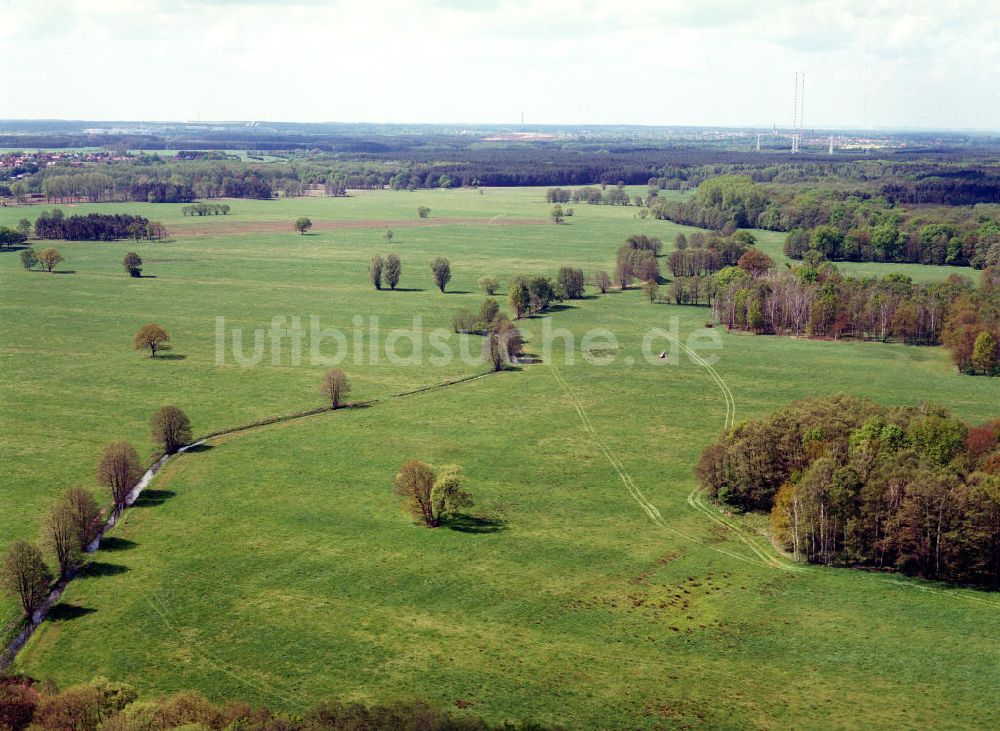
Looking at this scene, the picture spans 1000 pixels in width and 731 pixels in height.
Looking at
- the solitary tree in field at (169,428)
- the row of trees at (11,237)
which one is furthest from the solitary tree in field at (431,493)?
the row of trees at (11,237)

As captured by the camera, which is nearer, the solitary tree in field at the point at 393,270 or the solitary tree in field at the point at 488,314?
the solitary tree in field at the point at 488,314

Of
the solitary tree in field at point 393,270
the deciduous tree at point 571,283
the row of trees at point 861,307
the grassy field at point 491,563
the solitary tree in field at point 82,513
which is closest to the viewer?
the grassy field at point 491,563

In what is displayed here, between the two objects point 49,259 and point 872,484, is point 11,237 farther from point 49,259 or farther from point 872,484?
point 872,484

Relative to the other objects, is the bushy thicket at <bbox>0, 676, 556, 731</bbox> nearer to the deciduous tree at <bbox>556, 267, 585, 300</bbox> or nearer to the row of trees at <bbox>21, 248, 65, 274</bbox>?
the deciduous tree at <bbox>556, 267, 585, 300</bbox>

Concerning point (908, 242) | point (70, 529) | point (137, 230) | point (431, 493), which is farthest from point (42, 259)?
point (908, 242)

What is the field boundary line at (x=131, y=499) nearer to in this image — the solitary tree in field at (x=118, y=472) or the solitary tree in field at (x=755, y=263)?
the solitary tree in field at (x=118, y=472)

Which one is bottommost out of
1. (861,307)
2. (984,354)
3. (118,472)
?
(118,472)
